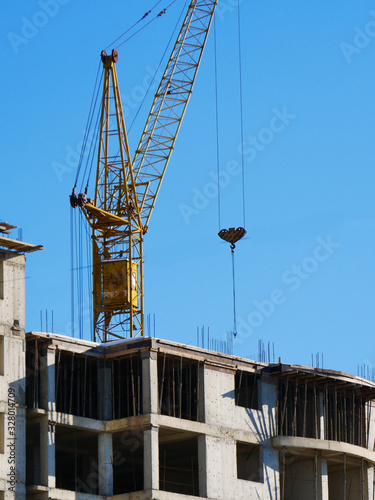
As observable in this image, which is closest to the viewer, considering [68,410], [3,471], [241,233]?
[3,471]

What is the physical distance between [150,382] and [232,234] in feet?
72.0

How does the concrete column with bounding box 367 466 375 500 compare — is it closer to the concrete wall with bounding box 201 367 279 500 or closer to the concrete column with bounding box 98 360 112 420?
the concrete wall with bounding box 201 367 279 500

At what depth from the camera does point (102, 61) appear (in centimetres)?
10794

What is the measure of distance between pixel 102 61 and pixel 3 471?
47.0 meters

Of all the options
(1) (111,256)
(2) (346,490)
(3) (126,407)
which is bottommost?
(2) (346,490)

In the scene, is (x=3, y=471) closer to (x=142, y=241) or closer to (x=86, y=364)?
(x=86, y=364)

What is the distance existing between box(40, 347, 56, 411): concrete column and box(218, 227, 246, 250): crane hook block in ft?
79.0

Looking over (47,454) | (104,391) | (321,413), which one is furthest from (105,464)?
(321,413)

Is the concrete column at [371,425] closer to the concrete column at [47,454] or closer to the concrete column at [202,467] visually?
the concrete column at [202,467]

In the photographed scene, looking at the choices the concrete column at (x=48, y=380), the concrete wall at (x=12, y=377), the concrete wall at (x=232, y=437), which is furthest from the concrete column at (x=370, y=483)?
the concrete wall at (x=12, y=377)

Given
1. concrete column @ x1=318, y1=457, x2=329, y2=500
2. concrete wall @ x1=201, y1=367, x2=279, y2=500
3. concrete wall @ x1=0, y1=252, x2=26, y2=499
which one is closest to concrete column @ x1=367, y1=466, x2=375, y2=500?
concrete column @ x1=318, y1=457, x2=329, y2=500

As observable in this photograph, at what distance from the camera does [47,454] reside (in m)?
72.6

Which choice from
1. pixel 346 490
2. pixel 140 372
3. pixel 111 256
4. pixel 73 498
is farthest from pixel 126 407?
pixel 111 256

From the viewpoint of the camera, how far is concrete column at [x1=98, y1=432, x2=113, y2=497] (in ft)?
247
